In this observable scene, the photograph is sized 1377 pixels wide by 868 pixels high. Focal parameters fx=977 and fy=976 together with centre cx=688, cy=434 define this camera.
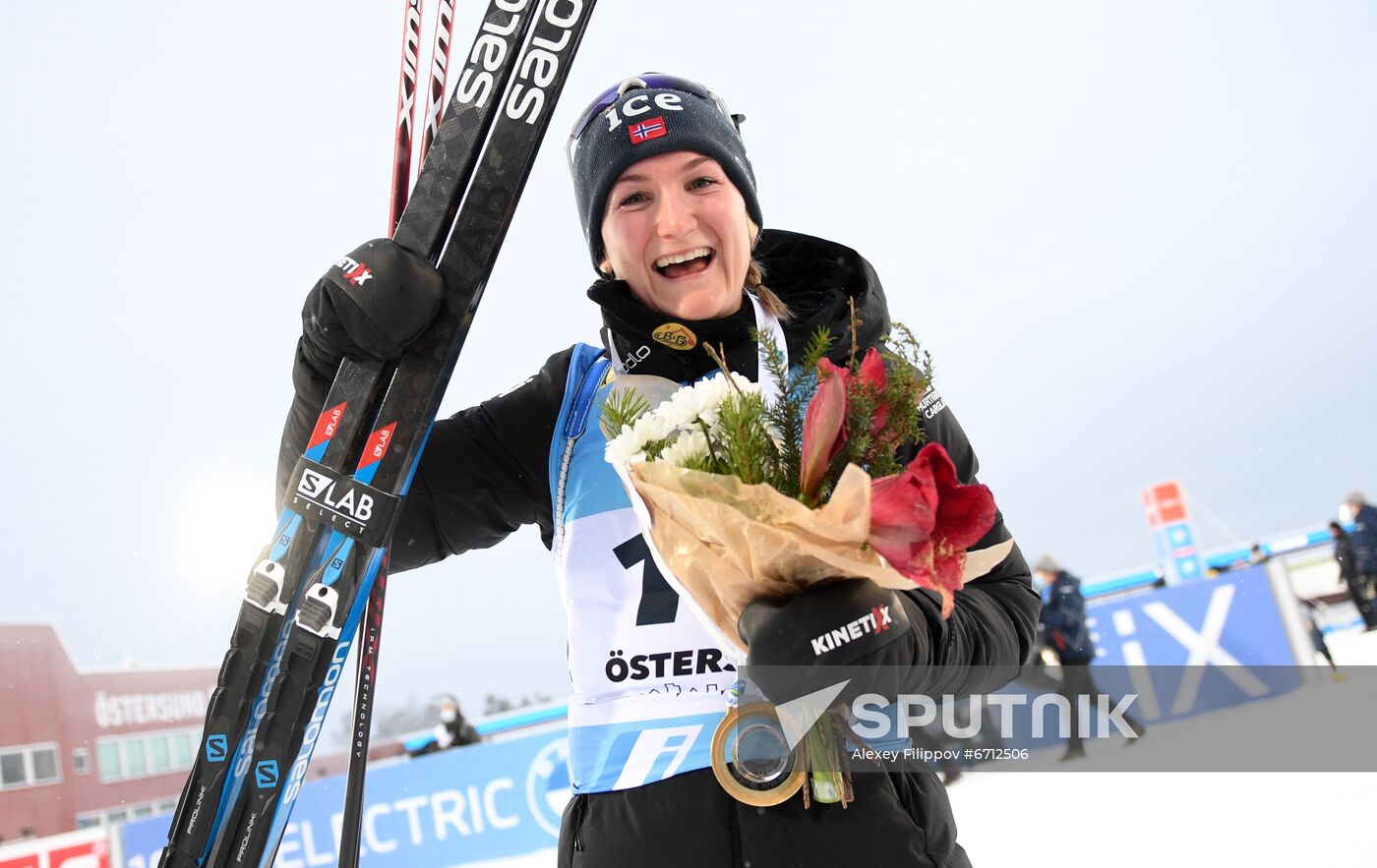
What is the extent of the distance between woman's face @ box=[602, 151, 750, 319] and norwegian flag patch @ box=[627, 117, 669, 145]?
0.10 feet

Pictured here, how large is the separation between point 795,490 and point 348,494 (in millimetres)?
872

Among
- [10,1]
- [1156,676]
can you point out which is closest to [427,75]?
[1156,676]

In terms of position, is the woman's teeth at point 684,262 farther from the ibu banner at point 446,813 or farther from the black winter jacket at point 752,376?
the ibu banner at point 446,813

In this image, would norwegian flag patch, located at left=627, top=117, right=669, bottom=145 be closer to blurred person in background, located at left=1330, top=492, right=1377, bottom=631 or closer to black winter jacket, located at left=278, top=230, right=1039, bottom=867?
black winter jacket, located at left=278, top=230, right=1039, bottom=867

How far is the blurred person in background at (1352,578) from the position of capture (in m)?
8.15

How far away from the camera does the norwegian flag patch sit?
147 cm

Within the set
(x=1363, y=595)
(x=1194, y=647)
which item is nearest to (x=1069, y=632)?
(x=1194, y=647)

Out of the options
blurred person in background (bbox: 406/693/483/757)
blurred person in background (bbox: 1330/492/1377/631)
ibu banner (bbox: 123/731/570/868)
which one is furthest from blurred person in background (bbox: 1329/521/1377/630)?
blurred person in background (bbox: 406/693/483/757)

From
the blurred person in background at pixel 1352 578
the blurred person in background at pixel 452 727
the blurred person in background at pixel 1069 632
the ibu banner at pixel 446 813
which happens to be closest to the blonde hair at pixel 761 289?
the ibu banner at pixel 446 813

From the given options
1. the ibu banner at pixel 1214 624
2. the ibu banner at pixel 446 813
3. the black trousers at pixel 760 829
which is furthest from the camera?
the ibu banner at pixel 1214 624

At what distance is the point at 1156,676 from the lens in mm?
6875

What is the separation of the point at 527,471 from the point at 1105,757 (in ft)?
18.8

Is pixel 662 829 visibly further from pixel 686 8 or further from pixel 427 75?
pixel 686 8

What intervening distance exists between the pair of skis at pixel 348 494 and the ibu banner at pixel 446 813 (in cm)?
488
